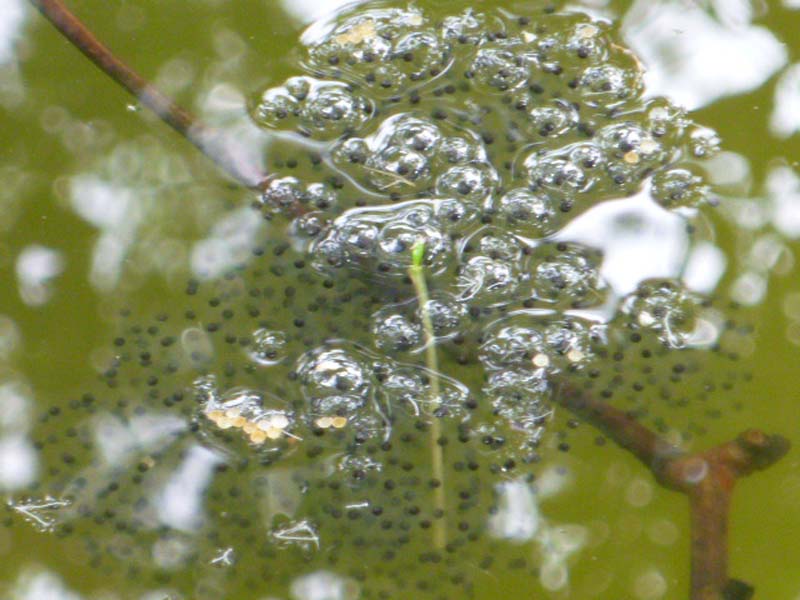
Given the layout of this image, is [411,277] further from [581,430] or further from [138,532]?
[138,532]

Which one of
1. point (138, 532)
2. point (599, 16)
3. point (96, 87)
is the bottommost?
point (138, 532)

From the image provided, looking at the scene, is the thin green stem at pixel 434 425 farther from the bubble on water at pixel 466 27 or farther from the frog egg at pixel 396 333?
the bubble on water at pixel 466 27

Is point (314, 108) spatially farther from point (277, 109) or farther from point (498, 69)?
point (498, 69)

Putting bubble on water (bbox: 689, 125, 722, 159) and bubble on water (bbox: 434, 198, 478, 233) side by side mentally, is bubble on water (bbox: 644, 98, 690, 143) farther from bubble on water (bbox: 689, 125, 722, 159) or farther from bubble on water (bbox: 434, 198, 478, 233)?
bubble on water (bbox: 434, 198, 478, 233)

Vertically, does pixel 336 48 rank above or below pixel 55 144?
above

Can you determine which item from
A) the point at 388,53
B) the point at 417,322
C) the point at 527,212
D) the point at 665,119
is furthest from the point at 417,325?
the point at 665,119

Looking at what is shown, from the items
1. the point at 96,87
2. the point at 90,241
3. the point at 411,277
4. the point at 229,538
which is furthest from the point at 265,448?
the point at 96,87

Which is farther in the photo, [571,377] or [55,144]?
[55,144]
